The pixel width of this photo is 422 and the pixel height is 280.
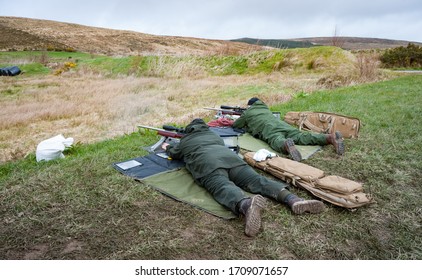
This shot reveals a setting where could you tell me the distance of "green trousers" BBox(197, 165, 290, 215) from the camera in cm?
355

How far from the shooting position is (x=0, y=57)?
100.0ft

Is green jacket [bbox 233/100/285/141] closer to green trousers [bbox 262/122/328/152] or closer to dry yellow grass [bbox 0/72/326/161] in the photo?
green trousers [bbox 262/122/328/152]

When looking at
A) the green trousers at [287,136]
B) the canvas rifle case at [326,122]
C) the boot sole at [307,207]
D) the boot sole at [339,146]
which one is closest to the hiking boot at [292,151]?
the green trousers at [287,136]

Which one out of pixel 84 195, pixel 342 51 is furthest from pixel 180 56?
pixel 84 195

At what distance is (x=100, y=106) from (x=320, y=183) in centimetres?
976

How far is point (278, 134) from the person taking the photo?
6.10 metres

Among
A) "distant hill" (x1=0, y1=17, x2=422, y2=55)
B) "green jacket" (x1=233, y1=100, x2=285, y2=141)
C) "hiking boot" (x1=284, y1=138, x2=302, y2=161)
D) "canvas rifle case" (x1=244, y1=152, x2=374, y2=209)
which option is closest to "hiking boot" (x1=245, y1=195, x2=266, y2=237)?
"canvas rifle case" (x1=244, y1=152, x2=374, y2=209)

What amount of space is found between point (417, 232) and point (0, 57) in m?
35.5

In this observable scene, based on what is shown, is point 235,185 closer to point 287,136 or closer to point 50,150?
point 287,136

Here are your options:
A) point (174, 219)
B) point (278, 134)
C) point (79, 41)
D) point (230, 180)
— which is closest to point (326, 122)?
point (278, 134)

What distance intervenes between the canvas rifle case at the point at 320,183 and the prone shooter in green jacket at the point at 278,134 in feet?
2.42

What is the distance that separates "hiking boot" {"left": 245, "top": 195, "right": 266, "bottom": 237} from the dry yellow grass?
512cm

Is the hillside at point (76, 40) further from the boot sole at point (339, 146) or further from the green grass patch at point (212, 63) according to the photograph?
the boot sole at point (339, 146)

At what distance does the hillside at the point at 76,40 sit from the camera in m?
40.1
